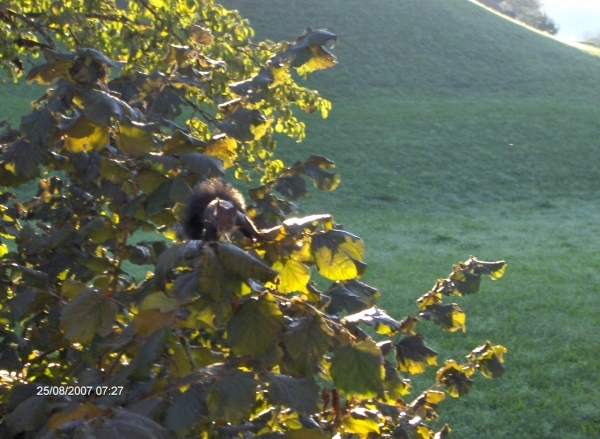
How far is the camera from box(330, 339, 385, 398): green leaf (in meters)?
1.46

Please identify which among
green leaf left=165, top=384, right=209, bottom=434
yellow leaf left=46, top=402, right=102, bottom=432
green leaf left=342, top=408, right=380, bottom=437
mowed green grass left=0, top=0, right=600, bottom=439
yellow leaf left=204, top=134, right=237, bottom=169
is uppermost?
yellow leaf left=204, top=134, right=237, bottom=169

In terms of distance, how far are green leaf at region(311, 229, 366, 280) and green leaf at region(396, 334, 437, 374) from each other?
0.70 m

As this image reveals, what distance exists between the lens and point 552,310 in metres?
8.05

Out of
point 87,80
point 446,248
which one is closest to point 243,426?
point 87,80

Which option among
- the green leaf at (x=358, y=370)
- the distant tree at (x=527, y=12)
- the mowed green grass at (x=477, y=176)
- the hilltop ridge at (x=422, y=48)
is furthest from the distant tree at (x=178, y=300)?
the distant tree at (x=527, y=12)

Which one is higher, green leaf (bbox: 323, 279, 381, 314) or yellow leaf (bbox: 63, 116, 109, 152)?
yellow leaf (bbox: 63, 116, 109, 152)

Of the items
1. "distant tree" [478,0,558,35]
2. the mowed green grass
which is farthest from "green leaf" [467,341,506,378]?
"distant tree" [478,0,558,35]

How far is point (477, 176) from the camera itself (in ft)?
64.0

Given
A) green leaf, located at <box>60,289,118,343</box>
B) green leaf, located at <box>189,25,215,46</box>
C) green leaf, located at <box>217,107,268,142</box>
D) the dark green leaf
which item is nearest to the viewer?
green leaf, located at <box>60,289,118,343</box>

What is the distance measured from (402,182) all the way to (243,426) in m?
17.3

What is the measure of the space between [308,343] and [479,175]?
18.7m

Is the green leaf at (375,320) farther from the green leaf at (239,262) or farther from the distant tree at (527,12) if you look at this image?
the distant tree at (527,12)

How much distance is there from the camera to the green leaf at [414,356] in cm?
220

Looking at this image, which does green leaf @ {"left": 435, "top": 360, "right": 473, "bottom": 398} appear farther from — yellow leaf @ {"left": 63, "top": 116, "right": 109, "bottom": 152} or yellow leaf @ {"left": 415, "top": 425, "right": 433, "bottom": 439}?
yellow leaf @ {"left": 63, "top": 116, "right": 109, "bottom": 152}
